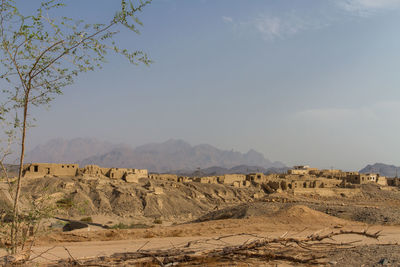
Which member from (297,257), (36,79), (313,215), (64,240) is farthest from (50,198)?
(313,215)

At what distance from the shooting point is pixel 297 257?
23.7ft

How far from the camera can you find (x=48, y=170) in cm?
4125

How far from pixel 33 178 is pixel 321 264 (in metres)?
38.4

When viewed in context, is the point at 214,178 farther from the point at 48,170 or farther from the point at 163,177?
the point at 48,170

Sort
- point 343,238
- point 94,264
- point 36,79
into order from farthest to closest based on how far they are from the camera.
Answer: point 343,238 < point 36,79 < point 94,264

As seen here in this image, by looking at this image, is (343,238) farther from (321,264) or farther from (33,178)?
(33,178)

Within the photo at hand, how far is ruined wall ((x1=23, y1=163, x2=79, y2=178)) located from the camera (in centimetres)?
3934

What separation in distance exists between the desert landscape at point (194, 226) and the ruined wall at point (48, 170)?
4.8 inches

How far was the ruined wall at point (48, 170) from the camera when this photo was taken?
39.3 m

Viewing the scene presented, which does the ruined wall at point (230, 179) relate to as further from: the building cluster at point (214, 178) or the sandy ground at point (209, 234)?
the sandy ground at point (209, 234)

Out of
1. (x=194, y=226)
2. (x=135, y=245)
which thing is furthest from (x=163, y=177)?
(x=135, y=245)

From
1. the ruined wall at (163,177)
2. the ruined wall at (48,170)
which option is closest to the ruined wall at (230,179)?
the ruined wall at (163,177)

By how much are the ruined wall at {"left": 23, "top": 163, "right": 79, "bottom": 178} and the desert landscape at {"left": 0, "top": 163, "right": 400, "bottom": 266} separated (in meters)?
0.12

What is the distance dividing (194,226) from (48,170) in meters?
32.2
